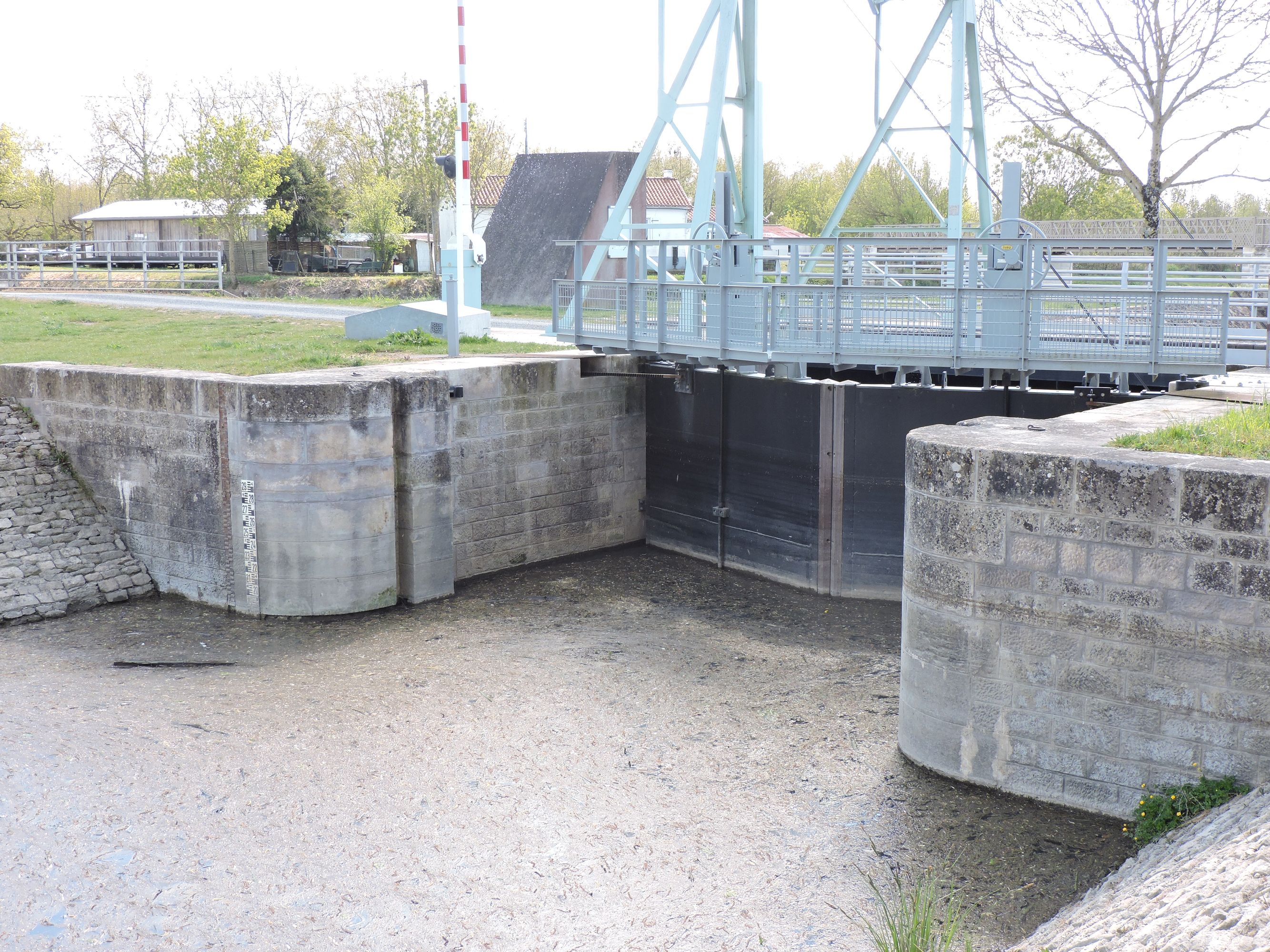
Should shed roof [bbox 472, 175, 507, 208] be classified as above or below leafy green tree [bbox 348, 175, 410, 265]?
above

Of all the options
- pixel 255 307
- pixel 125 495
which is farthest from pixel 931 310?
pixel 255 307

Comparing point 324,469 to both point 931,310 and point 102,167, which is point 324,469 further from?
point 102,167

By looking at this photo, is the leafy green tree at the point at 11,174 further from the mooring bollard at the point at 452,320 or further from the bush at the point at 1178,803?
the bush at the point at 1178,803

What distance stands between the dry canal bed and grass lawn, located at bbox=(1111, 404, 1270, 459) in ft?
8.28

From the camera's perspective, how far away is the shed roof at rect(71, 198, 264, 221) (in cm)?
4516

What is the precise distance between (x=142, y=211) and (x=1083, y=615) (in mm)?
45858

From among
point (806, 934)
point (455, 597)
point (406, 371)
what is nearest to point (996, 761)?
point (806, 934)

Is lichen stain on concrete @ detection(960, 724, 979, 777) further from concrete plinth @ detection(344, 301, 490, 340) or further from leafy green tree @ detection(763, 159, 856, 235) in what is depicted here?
leafy green tree @ detection(763, 159, 856, 235)

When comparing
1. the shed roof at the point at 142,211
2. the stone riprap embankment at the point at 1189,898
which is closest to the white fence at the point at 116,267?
the shed roof at the point at 142,211

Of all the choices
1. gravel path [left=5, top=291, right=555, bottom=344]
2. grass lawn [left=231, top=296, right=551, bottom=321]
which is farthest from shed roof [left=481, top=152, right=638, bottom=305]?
gravel path [left=5, top=291, right=555, bottom=344]

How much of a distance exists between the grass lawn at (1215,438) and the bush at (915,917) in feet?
10.6

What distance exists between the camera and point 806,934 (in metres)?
7.03

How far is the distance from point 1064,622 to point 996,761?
112cm

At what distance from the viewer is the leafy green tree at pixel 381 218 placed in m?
41.5
